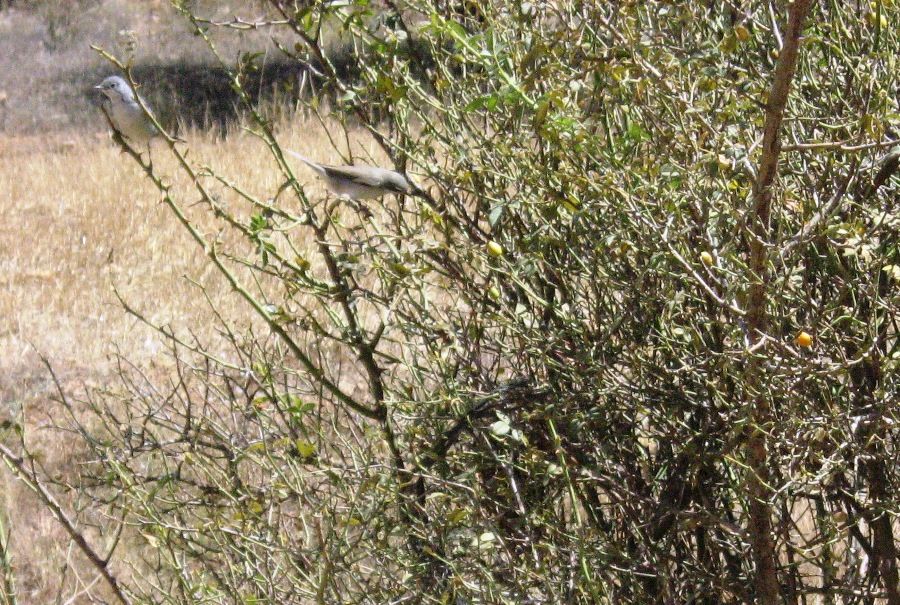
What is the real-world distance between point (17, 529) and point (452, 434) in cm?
244

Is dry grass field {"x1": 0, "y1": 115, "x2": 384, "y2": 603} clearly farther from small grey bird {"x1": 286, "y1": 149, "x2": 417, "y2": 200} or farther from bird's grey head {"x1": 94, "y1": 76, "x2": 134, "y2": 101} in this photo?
bird's grey head {"x1": 94, "y1": 76, "x2": 134, "y2": 101}

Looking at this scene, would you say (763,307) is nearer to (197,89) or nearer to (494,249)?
(494,249)

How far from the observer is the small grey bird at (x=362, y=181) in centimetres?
299

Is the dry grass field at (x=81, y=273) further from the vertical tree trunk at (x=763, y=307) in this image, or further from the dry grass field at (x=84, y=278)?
the vertical tree trunk at (x=763, y=307)

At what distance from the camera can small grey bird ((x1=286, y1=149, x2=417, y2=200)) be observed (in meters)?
2.99

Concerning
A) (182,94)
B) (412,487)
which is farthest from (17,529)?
(182,94)

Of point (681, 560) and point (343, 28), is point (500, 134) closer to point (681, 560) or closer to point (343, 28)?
point (343, 28)

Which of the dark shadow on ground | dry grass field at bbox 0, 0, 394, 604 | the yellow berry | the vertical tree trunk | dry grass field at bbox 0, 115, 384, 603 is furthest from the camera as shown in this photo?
the dark shadow on ground

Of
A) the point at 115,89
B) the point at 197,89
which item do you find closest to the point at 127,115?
the point at 115,89

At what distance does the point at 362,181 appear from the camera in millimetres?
3279

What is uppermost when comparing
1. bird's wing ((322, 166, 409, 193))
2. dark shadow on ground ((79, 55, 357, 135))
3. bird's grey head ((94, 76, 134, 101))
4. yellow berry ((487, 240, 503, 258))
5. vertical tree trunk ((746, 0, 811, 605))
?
dark shadow on ground ((79, 55, 357, 135))

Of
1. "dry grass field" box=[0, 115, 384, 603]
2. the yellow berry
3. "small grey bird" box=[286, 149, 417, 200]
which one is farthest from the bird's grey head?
the yellow berry

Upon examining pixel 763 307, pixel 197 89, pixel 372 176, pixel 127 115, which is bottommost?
pixel 763 307

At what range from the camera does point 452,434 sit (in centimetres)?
237
